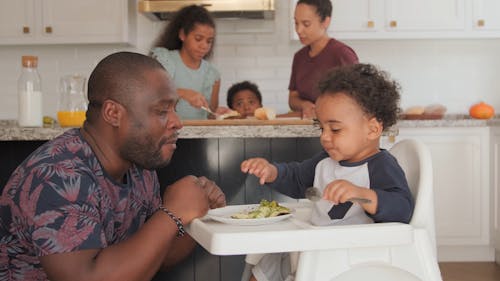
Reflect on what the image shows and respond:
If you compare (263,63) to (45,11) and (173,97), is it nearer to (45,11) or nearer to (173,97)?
(45,11)

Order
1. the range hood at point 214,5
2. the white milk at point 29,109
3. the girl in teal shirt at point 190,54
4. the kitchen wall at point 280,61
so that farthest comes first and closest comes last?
the kitchen wall at point 280,61 < the range hood at point 214,5 < the girl in teal shirt at point 190,54 < the white milk at point 29,109

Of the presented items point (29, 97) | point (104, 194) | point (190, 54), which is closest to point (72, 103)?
point (29, 97)

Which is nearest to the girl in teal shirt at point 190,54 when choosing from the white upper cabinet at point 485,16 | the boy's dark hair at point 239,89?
the boy's dark hair at point 239,89

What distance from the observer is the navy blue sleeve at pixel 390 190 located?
4.58ft

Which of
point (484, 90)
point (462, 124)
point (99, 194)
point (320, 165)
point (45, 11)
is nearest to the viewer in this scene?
point (99, 194)

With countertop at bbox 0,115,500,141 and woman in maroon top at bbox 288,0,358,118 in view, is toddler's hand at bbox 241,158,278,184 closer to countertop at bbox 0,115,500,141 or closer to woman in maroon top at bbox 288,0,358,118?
countertop at bbox 0,115,500,141

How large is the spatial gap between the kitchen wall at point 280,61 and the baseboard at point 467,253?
3.25 feet

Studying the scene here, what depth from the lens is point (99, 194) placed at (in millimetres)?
1356

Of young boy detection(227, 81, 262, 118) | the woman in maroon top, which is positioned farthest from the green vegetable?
young boy detection(227, 81, 262, 118)

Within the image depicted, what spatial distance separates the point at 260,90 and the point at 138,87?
3.29 m

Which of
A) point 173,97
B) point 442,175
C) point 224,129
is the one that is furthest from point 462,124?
point 173,97

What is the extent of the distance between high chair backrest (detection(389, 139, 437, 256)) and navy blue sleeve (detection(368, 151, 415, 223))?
0.02 m

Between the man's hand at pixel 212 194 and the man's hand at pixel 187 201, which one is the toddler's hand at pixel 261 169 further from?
the man's hand at pixel 187 201

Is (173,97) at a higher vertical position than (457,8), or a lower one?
lower
